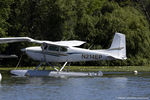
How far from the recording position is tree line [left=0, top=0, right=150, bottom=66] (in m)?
35.5

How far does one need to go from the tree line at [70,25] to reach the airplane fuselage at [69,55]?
26.9ft

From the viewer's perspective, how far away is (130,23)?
37.7 m

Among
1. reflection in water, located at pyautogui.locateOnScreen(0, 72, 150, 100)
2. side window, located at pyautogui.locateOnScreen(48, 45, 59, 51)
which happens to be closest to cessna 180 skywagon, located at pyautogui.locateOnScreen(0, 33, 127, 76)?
side window, located at pyautogui.locateOnScreen(48, 45, 59, 51)

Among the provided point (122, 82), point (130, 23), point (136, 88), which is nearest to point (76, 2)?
point (130, 23)

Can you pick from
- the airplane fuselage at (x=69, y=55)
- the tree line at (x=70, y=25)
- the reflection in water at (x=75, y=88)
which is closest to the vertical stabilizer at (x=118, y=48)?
the airplane fuselage at (x=69, y=55)

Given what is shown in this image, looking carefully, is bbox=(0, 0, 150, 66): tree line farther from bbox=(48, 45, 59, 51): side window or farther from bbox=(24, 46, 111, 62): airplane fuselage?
bbox=(48, 45, 59, 51): side window

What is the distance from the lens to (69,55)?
26.0m

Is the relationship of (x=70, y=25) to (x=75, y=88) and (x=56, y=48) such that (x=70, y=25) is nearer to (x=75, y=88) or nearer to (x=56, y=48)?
(x=56, y=48)

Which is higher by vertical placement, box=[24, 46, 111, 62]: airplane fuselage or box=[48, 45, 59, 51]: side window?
box=[48, 45, 59, 51]: side window

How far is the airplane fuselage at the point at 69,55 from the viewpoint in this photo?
84.4 feet

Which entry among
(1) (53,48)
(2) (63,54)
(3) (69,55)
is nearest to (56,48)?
(1) (53,48)

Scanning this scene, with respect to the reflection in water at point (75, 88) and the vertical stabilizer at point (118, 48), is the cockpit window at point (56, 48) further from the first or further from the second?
the vertical stabilizer at point (118, 48)

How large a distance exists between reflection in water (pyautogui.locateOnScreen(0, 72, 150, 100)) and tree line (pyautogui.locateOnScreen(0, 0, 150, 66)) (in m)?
11.1

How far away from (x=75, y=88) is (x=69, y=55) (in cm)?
598
